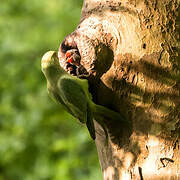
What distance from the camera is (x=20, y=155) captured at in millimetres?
5910

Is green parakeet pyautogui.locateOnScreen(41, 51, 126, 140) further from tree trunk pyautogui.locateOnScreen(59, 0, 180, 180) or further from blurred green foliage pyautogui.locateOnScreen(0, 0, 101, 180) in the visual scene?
blurred green foliage pyautogui.locateOnScreen(0, 0, 101, 180)

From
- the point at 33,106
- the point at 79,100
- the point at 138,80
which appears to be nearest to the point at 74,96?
the point at 79,100

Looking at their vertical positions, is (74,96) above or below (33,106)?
above

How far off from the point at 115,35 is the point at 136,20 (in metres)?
0.16

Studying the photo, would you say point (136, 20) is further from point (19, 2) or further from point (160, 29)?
point (19, 2)

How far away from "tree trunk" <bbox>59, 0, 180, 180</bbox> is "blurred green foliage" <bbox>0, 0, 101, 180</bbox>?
291 cm

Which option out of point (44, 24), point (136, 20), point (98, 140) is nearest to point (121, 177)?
point (98, 140)

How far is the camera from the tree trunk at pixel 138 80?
2.17m

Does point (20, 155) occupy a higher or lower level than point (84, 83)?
lower

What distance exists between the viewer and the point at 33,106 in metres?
5.96

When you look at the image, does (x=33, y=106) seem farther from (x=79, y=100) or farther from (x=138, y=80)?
(x=138, y=80)

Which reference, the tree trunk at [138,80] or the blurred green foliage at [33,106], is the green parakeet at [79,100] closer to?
the tree trunk at [138,80]

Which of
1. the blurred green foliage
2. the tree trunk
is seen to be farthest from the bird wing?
the blurred green foliage

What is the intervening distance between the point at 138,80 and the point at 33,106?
3.91 metres
